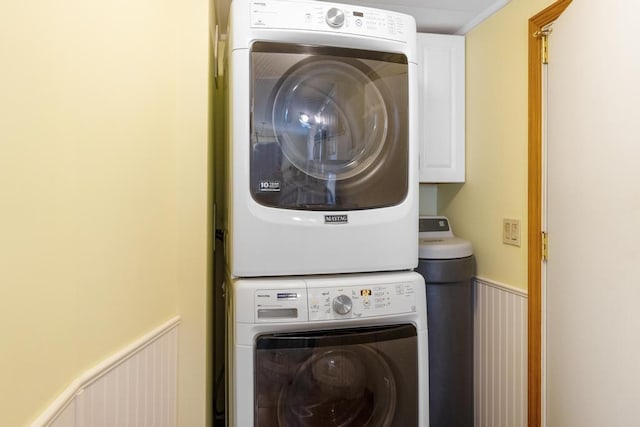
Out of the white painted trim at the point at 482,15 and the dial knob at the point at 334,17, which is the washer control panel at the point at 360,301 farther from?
the white painted trim at the point at 482,15

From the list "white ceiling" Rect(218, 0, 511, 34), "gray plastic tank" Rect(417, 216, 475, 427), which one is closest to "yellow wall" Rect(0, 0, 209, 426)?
"white ceiling" Rect(218, 0, 511, 34)

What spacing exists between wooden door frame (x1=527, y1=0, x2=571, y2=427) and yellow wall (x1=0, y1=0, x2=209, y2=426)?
1.27 metres

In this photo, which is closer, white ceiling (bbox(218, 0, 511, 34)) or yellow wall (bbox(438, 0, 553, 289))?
yellow wall (bbox(438, 0, 553, 289))

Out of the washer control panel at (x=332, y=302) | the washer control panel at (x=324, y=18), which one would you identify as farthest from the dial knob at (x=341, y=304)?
the washer control panel at (x=324, y=18)

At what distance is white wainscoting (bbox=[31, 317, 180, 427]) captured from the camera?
0.81 m

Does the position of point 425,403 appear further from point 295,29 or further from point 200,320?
point 295,29

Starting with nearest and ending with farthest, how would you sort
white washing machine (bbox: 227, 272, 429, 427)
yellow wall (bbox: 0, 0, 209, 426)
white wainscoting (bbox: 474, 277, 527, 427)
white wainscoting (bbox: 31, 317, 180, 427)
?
1. yellow wall (bbox: 0, 0, 209, 426)
2. white wainscoting (bbox: 31, 317, 180, 427)
3. white washing machine (bbox: 227, 272, 429, 427)
4. white wainscoting (bbox: 474, 277, 527, 427)

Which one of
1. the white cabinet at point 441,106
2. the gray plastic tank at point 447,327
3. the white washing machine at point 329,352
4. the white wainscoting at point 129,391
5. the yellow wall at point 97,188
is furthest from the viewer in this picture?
the white cabinet at point 441,106

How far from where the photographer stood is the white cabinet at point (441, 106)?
1.77m

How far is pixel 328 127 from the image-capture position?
1271 millimetres

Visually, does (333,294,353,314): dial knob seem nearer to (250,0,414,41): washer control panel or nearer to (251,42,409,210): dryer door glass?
(251,42,409,210): dryer door glass

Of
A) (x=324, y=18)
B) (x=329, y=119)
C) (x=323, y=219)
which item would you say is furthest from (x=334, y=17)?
(x=323, y=219)

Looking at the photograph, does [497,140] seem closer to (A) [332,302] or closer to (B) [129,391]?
(A) [332,302]

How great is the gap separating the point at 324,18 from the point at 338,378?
123cm
